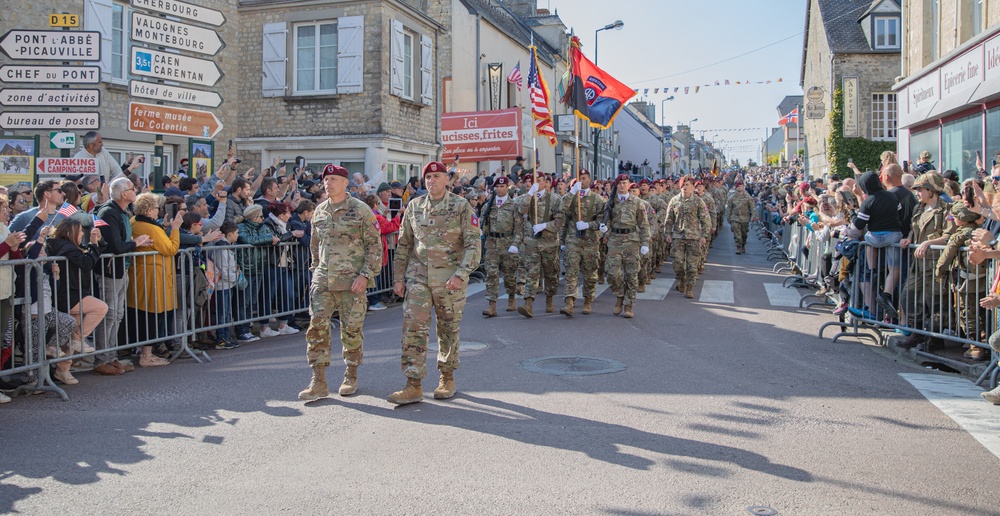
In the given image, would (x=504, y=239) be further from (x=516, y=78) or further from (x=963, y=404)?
(x=516, y=78)

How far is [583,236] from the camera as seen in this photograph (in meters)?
11.5

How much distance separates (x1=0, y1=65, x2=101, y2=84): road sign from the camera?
31.5 ft

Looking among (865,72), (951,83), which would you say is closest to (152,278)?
(951,83)

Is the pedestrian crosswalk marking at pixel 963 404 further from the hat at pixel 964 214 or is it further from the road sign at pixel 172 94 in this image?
the road sign at pixel 172 94

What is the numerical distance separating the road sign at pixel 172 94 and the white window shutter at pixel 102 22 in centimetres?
652

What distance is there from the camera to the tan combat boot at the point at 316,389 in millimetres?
6563

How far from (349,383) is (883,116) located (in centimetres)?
3123

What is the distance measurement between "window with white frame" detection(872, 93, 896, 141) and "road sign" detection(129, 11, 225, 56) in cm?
2836

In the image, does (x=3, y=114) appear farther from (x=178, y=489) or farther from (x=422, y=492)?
(x=422, y=492)

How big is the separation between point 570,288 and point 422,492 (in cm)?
682

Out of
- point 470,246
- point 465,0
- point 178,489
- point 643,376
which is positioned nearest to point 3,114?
point 470,246

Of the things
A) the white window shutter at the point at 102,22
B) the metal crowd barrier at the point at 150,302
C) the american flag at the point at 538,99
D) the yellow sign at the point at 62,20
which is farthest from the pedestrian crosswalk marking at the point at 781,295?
the white window shutter at the point at 102,22

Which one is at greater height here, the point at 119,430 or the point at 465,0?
the point at 465,0

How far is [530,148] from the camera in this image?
31797 millimetres
